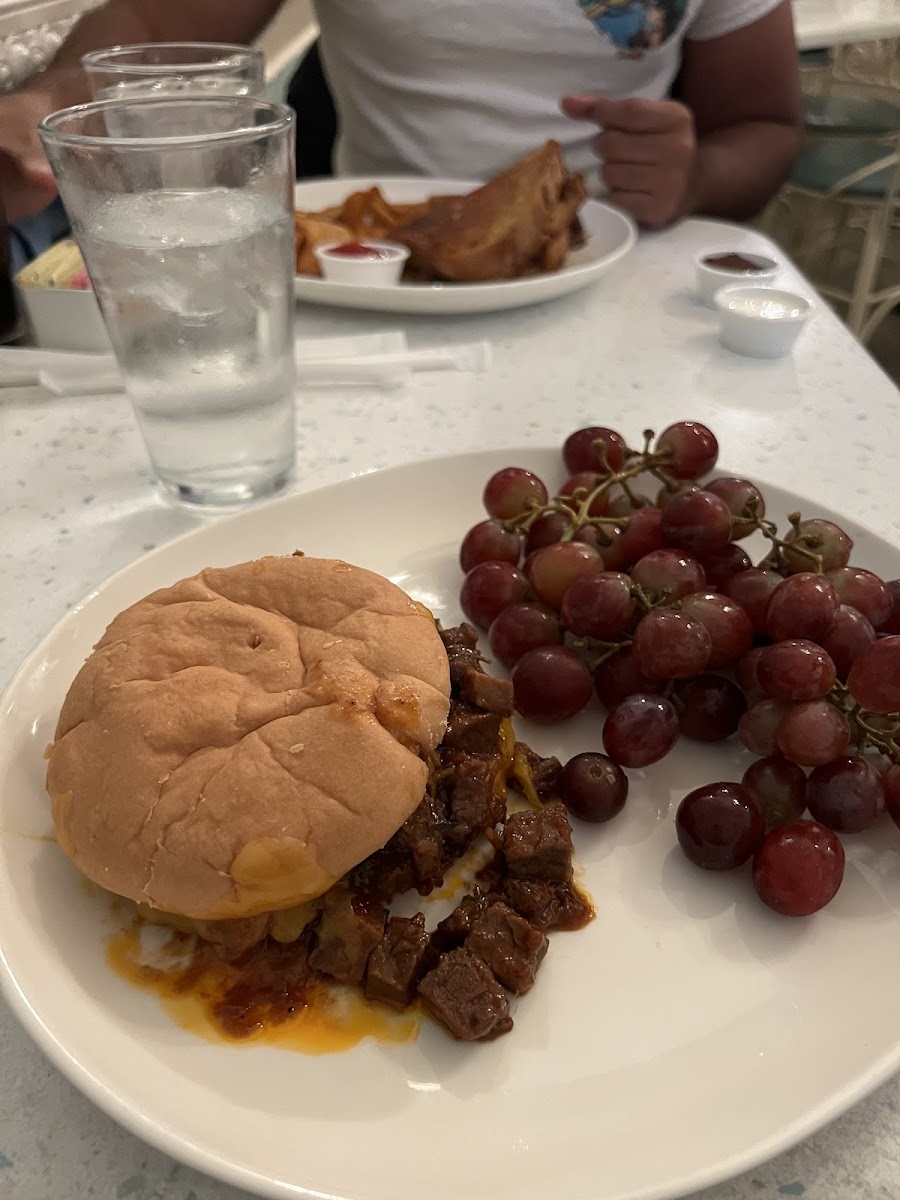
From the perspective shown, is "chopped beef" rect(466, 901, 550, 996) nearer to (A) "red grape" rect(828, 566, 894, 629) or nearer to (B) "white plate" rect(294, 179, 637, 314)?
(A) "red grape" rect(828, 566, 894, 629)

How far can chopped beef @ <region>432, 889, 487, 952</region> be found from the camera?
2.16ft

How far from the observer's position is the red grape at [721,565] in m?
0.93

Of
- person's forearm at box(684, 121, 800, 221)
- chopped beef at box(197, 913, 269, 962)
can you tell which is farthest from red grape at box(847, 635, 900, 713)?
person's forearm at box(684, 121, 800, 221)

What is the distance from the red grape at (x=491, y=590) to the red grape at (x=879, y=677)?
1.15 feet

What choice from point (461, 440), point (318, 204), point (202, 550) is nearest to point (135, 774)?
point (202, 550)

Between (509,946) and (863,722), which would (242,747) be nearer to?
(509,946)

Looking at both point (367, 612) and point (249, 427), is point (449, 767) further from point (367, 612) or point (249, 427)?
point (249, 427)

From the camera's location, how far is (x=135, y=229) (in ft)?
3.15

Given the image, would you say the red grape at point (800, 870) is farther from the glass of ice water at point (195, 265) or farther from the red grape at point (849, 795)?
the glass of ice water at point (195, 265)

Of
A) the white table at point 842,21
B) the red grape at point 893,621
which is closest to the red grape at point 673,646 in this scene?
the red grape at point 893,621

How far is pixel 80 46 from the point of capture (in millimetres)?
1976

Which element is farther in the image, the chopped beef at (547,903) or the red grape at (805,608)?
the red grape at (805,608)


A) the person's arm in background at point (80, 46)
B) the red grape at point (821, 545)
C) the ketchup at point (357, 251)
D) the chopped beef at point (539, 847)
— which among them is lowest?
the chopped beef at point (539, 847)

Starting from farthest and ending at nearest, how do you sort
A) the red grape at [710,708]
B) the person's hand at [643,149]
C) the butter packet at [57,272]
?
the person's hand at [643,149]
the butter packet at [57,272]
the red grape at [710,708]
